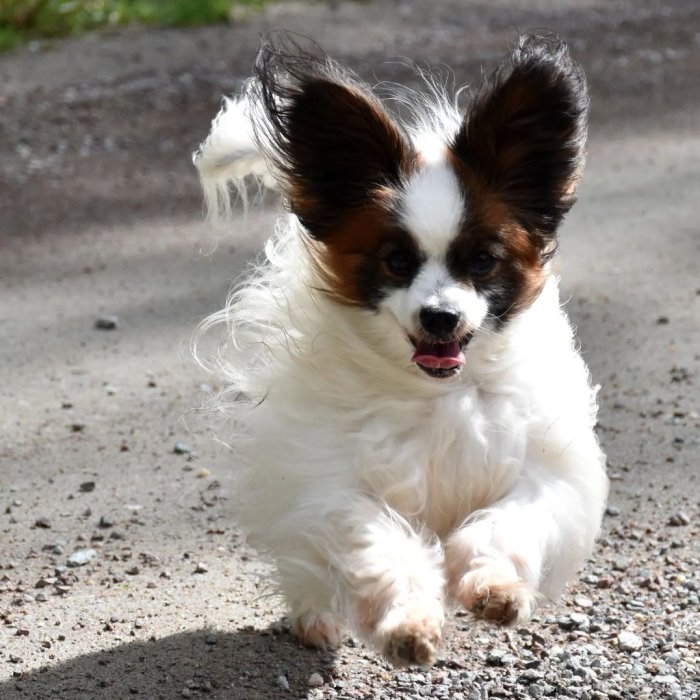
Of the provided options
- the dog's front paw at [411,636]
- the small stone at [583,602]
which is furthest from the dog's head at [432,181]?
the small stone at [583,602]

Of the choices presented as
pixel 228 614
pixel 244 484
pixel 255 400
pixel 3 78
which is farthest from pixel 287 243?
pixel 3 78

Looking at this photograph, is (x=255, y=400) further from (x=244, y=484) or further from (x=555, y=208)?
(x=555, y=208)

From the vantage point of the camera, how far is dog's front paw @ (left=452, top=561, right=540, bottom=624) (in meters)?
3.42

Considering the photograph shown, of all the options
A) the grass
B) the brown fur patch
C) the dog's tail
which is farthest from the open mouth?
the grass

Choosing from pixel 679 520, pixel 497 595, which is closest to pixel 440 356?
pixel 497 595

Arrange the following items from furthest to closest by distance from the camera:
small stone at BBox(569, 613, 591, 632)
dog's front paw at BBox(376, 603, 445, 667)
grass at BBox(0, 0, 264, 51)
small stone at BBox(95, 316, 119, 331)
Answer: grass at BBox(0, 0, 264, 51) → small stone at BBox(95, 316, 119, 331) → small stone at BBox(569, 613, 591, 632) → dog's front paw at BBox(376, 603, 445, 667)

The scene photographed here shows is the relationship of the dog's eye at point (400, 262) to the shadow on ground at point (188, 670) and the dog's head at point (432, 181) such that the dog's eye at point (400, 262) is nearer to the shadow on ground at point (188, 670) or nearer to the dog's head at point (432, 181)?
the dog's head at point (432, 181)

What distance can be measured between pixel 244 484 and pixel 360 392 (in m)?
0.56

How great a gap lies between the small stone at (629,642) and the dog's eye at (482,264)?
1.36m

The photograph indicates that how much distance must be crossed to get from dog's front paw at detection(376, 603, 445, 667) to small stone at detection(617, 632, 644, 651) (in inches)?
42.3

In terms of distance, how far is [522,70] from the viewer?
12.5ft

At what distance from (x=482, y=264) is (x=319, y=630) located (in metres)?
1.37

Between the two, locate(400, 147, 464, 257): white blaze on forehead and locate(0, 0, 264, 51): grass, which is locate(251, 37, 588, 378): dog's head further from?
locate(0, 0, 264, 51): grass

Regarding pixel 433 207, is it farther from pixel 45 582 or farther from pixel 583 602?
pixel 45 582
